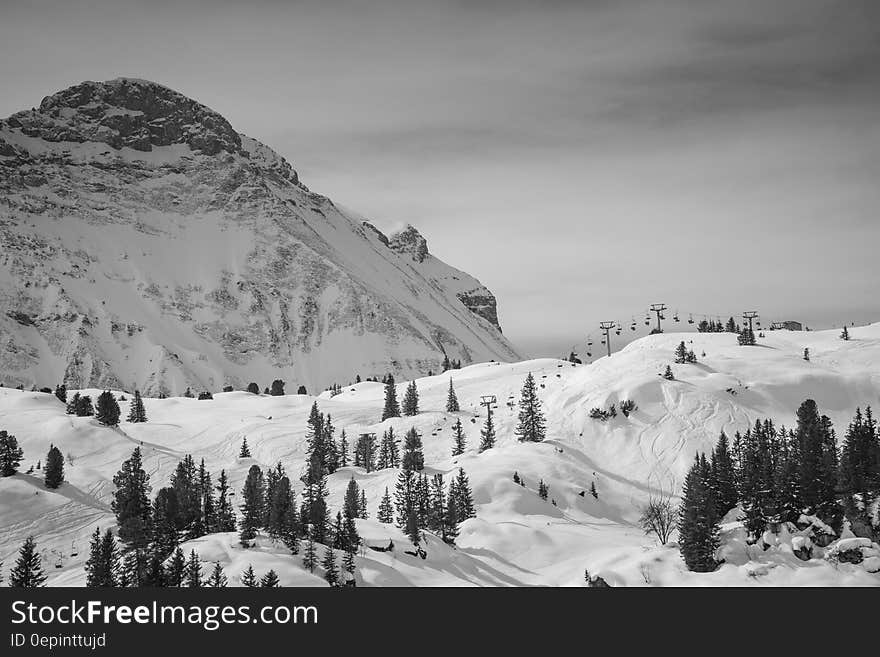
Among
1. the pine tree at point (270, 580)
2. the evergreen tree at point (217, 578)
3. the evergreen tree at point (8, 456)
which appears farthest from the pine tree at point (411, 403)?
the pine tree at point (270, 580)

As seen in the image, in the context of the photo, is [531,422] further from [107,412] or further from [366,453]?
[107,412]

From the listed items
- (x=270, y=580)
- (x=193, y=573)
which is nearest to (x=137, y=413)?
(x=193, y=573)

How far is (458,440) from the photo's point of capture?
504 feet

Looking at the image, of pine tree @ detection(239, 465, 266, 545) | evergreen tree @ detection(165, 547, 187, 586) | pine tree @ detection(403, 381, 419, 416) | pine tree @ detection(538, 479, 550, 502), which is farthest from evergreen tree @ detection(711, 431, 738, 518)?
pine tree @ detection(403, 381, 419, 416)

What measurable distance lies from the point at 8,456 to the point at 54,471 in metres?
6.96

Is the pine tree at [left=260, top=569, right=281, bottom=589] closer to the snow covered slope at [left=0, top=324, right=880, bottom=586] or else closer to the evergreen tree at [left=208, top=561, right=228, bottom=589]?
the snow covered slope at [left=0, top=324, right=880, bottom=586]

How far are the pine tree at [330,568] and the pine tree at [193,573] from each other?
11.4m

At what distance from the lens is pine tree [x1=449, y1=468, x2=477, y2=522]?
111 metres

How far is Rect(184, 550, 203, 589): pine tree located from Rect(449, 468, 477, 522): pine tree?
44.1 meters

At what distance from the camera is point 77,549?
106000 millimetres

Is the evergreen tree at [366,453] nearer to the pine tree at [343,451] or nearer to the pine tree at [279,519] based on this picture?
the pine tree at [343,451]

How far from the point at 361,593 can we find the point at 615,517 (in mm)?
80061

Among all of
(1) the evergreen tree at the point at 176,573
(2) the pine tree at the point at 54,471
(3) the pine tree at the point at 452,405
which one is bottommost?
(1) the evergreen tree at the point at 176,573

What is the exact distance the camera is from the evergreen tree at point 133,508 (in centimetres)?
8957
